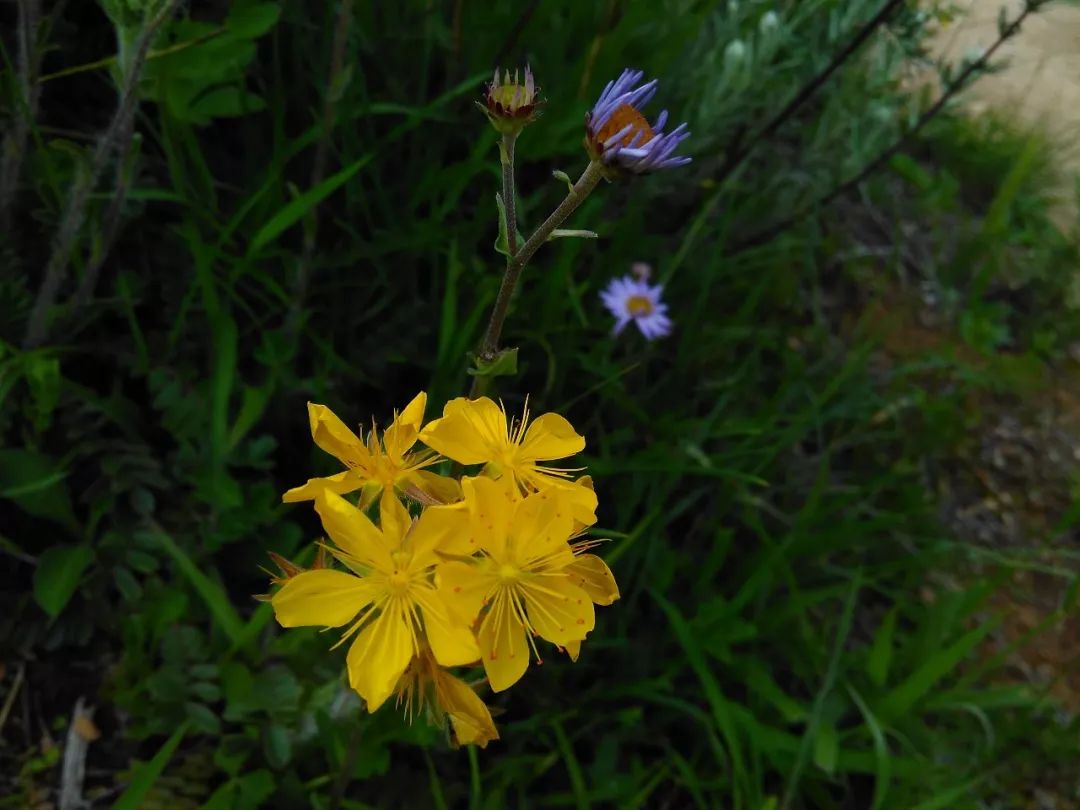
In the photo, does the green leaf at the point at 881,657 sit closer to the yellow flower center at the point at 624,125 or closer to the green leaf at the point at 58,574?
the yellow flower center at the point at 624,125

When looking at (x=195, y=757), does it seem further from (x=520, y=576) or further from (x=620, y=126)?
(x=620, y=126)

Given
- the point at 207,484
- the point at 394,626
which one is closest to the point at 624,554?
the point at 207,484

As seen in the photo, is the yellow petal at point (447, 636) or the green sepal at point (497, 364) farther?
the green sepal at point (497, 364)

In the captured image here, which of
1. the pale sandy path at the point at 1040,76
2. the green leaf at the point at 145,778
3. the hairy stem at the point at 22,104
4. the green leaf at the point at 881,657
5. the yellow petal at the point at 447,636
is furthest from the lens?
the pale sandy path at the point at 1040,76

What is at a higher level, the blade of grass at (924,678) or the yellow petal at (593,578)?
the yellow petal at (593,578)

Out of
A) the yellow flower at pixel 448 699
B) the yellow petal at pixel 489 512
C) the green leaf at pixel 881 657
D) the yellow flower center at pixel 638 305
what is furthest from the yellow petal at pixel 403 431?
the green leaf at pixel 881 657

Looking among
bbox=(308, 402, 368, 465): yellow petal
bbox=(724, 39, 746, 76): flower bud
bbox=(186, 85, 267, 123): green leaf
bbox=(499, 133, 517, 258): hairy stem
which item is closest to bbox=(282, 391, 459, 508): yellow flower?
bbox=(308, 402, 368, 465): yellow petal

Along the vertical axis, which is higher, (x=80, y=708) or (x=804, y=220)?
(x=804, y=220)
